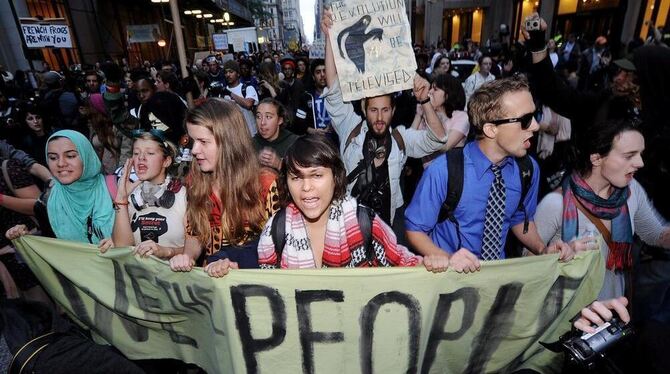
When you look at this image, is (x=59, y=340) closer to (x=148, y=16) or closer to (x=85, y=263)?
(x=85, y=263)

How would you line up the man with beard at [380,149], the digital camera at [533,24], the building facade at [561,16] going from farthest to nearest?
the building facade at [561,16] < the man with beard at [380,149] < the digital camera at [533,24]

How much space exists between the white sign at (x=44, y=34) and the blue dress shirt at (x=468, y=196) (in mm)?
9873

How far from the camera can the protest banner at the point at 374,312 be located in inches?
69.8

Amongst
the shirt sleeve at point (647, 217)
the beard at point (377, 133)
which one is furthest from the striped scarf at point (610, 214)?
the beard at point (377, 133)

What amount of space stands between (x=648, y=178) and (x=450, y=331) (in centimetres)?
166

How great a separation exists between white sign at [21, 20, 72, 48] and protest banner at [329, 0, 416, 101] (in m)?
8.56

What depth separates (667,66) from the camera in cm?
223

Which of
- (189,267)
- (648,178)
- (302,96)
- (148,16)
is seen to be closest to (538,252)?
(648,178)

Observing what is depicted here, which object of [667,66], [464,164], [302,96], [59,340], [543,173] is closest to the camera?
[59,340]

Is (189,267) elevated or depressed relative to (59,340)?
elevated

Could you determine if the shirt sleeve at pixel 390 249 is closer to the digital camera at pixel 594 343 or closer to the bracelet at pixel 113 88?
the digital camera at pixel 594 343

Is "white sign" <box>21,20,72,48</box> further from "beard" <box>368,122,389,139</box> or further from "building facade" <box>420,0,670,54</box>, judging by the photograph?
"building facade" <box>420,0,670,54</box>

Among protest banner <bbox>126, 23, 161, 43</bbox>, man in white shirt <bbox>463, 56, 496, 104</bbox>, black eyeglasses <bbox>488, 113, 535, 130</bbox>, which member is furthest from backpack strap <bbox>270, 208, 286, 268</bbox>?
protest banner <bbox>126, 23, 161, 43</bbox>

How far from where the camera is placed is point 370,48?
3068 mm
